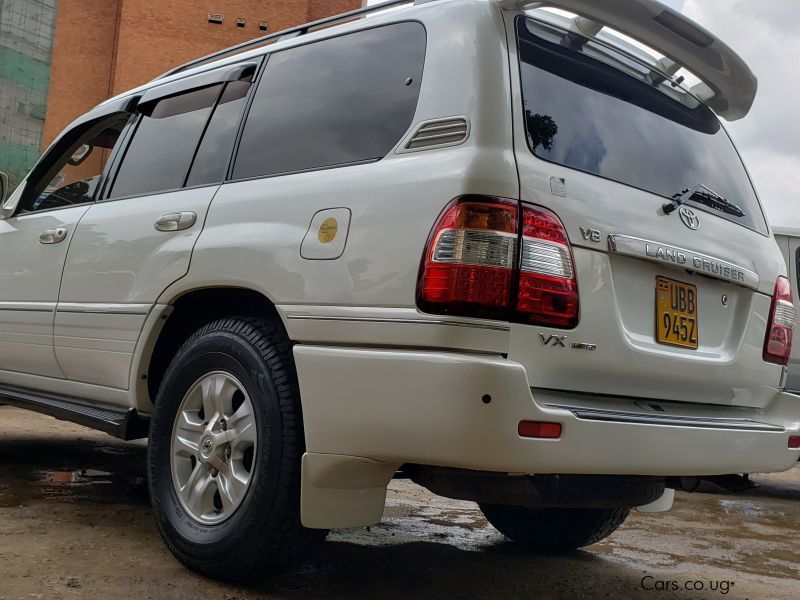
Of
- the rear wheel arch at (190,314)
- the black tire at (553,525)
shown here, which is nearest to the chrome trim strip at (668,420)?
the black tire at (553,525)

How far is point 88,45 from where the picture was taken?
37.7m

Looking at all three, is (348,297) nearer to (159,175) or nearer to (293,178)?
(293,178)

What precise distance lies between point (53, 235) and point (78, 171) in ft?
1.99

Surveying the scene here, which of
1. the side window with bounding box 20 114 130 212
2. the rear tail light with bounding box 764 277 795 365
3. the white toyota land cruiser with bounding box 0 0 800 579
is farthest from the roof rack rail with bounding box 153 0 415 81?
the rear tail light with bounding box 764 277 795 365

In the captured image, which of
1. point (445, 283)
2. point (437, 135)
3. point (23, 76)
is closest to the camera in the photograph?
point (445, 283)

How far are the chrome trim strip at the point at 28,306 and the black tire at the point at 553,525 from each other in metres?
2.21

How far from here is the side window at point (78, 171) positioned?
4.06 metres

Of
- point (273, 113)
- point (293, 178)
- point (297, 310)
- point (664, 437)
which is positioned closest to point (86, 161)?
point (273, 113)

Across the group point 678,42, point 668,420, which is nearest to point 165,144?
point 678,42

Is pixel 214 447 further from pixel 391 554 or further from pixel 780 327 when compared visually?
pixel 780 327

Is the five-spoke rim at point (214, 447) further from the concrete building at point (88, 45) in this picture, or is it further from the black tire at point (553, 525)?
the concrete building at point (88, 45)

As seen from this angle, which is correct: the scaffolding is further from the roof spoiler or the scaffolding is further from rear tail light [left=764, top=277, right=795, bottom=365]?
rear tail light [left=764, top=277, right=795, bottom=365]

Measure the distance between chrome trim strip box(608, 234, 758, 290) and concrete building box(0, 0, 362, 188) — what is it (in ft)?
115

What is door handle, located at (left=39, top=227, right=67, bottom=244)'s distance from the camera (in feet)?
12.9
